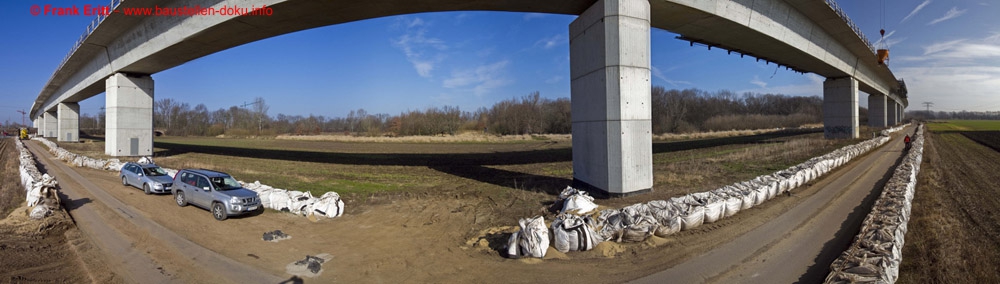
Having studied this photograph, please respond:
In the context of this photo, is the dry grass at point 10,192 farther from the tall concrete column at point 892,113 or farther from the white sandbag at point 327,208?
the tall concrete column at point 892,113

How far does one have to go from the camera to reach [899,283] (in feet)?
19.5

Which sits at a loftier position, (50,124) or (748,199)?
(50,124)

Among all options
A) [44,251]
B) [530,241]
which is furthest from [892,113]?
→ [44,251]

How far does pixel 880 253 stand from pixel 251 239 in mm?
12444

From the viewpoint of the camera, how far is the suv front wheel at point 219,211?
37.1ft

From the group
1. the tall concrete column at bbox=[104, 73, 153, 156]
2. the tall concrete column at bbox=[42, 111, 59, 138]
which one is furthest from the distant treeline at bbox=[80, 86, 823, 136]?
the tall concrete column at bbox=[104, 73, 153, 156]

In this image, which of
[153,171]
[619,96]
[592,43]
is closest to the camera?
[619,96]

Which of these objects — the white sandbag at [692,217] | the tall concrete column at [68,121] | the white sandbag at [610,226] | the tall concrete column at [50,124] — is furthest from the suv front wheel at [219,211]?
the tall concrete column at [50,124]

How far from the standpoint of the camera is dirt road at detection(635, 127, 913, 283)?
6.58 m

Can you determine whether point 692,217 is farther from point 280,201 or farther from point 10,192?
point 10,192

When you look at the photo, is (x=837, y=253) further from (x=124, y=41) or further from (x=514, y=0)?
(x=124, y=41)

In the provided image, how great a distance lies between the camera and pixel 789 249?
7848 millimetres

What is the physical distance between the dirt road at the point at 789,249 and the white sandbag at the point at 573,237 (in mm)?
1455

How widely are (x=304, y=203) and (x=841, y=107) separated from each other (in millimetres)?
45870
